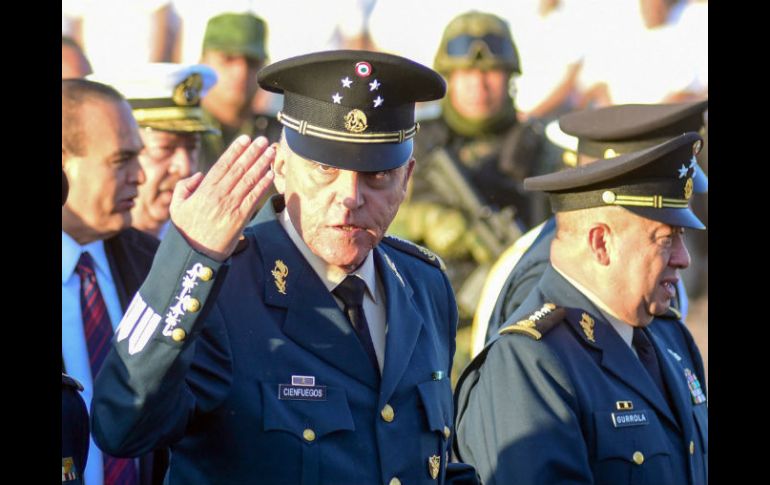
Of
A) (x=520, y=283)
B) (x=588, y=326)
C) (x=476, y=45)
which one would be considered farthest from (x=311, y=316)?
(x=476, y=45)

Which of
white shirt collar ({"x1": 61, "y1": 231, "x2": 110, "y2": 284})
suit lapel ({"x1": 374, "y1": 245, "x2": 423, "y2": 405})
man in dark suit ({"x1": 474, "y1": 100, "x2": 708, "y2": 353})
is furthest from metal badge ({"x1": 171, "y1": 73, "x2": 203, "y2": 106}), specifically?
suit lapel ({"x1": 374, "y1": 245, "x2": 423, "y2": 405})

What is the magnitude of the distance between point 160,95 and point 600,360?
2.86m

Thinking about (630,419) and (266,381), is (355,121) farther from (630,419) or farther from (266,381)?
(630,419)

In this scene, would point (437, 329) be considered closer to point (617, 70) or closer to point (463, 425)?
Result: point (463, 425)

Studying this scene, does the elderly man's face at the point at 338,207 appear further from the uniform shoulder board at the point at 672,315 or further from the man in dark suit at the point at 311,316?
the uniform shoulder board at the point at 672,315

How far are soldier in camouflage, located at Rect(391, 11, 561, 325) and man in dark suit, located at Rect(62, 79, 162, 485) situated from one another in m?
3.71

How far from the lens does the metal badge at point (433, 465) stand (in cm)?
386

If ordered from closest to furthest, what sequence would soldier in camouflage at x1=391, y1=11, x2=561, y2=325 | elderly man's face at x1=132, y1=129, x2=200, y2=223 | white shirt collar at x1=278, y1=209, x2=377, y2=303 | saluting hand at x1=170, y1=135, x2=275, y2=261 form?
1. saluting hand at x1=170, y1=135, x2=275, y2=261
2. white shirt collar at x1=278, y1=209, x2=377, y2=303
3. elderly man's face at x1=132, y1=129, x2=200, y2=223
4. soldier in camouflage at x1=391, y1=11, x2=561, y2=325

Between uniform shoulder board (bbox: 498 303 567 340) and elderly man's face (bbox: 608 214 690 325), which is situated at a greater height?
elderly man's face (bbox: 608 214 690 325)

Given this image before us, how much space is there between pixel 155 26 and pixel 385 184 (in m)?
5.53

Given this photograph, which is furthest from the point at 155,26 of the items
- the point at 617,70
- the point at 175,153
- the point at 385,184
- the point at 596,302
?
the point at 385,184

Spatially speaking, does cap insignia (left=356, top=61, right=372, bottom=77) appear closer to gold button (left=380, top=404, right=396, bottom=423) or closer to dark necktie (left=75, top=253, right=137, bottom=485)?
gold button (left=380, top=404, right=396, bottom=423)

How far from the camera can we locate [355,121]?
3.82 meters

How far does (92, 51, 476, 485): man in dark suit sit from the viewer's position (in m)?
3.25
